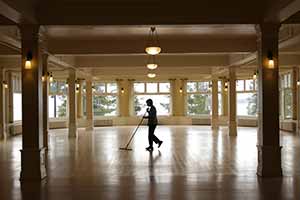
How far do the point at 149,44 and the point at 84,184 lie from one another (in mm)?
5792

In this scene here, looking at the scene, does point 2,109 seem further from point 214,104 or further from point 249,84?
point 249,84

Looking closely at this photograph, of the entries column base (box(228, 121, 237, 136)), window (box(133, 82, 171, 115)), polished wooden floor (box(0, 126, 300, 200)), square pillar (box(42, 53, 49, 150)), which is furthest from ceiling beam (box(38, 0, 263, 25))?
window (box(133, 82, 171, 115))

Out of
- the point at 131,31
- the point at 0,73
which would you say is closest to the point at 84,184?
the point at 131,31

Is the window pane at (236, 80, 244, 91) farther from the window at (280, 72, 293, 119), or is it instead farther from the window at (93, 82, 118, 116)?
the window at (93, 82, 118, 116)

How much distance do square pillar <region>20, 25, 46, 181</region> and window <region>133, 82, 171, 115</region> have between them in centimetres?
1861

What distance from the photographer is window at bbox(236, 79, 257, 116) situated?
79.4 feet

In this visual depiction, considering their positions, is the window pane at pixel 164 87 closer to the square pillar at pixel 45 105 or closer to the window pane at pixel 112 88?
the window pane at pixel 112 88

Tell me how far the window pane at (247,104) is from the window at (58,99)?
1068 cm

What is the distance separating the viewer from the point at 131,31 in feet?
35.6

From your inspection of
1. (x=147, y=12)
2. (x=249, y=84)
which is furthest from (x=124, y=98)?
(x=147, y=12)

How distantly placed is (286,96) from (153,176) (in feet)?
48.5

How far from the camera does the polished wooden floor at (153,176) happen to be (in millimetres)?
6508

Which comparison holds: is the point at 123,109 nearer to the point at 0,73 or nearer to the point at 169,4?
the point at 0,73

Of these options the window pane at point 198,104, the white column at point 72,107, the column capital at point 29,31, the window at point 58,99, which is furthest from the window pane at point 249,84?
the column capital at point 29,31
